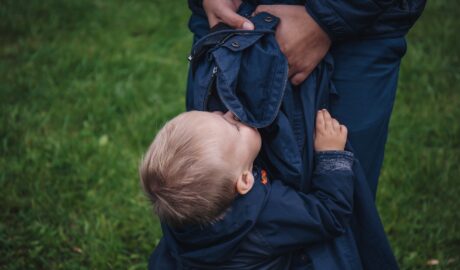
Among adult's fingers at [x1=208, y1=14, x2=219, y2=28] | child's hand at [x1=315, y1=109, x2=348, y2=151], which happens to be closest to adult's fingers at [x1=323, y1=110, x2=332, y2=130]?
child's hand at [x1=315, y1=109, x2=348, y2=151]

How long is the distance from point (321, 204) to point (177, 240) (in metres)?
0.51

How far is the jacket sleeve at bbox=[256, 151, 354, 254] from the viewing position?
5.64 feet

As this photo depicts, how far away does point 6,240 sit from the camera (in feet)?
9.91

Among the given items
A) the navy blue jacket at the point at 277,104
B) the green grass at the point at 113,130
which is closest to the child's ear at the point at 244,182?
the navy blue jacket at the point at 277,104

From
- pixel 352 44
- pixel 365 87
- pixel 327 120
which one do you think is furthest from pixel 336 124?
pixel 352 44

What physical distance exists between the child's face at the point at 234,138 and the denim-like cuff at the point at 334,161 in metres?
0.22

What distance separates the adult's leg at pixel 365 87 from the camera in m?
1.79

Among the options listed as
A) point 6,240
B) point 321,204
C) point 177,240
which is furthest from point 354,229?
point 6,240

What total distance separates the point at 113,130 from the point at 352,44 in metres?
2.53

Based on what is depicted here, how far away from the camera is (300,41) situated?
173cm

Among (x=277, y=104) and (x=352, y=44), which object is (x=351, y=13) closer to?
(x=352, y=44)

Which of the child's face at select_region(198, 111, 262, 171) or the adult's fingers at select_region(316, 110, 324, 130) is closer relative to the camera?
the child's face at select_region(198, 111, 262, 171)

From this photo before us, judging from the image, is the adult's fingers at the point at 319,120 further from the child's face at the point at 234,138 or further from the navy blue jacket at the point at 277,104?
the child's face at the point at 234,138

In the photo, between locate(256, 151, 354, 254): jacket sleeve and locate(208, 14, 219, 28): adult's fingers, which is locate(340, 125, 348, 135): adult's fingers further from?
locate(208, 14, 219, 28): adult's fingers
